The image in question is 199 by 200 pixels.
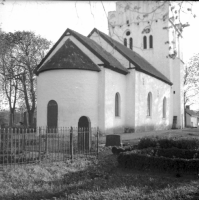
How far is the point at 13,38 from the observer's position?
2758 centimetres

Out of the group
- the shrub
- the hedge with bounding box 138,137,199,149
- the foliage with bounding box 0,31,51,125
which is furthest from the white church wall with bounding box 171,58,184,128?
the shrub

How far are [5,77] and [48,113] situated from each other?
1181 cm

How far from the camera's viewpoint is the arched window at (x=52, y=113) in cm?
1728

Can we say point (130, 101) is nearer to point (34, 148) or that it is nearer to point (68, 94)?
point (68, 94)

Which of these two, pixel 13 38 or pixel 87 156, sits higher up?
pixel 13 38

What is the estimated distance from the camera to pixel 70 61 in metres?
17.3

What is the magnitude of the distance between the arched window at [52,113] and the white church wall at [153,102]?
7.01 metres

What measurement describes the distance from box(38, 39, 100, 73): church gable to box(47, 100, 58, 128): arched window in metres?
2.29

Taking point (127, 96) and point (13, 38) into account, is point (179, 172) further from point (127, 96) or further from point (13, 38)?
point (13, 38)

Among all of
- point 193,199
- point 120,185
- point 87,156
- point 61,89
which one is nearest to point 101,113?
point 61,89

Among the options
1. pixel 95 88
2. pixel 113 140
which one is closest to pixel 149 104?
→ pixel 95 88

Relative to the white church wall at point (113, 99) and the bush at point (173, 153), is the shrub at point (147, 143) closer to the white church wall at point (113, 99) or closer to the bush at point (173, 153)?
the bush at point (173, 153)

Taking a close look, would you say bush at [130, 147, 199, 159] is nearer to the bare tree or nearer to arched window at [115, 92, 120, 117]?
arched window at [115, 92, 120, 117]

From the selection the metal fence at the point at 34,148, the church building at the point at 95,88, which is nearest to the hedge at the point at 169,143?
the metal fence at the point at 34,148
